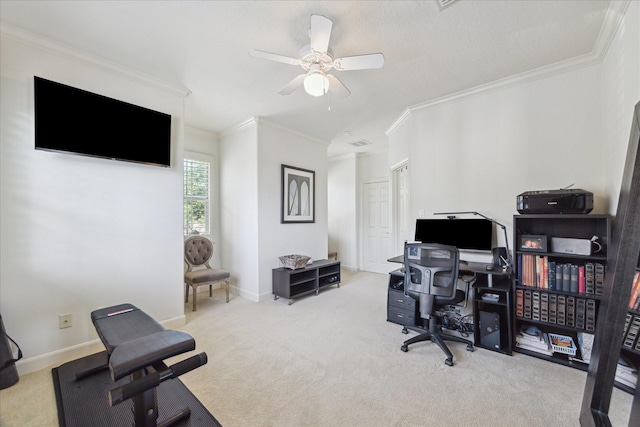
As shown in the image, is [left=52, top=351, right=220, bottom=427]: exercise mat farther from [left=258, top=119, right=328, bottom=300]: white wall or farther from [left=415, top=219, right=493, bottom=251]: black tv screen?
[left=415, top=219, right=493, bottom=251]: black tv screen

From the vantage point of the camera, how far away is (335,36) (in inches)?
82.7

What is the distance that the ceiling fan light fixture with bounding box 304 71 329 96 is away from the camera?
1.96m

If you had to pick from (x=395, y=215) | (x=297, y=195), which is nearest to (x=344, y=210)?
(x=395, y=215)

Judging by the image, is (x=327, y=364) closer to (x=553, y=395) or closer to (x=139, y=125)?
(x=553, y=395)

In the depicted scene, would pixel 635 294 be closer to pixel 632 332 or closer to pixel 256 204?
pixel 632 332

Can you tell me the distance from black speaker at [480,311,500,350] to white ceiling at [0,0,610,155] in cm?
241

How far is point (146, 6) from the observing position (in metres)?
1.80

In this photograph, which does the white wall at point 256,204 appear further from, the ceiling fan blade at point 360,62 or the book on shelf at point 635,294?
the book on shelf at point 635,294

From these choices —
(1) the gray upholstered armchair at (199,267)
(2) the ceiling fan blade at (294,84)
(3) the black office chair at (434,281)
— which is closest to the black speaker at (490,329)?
(3) the black office chair at (434,281)

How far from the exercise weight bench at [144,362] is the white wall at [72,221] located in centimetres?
84

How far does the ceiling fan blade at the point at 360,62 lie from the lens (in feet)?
6.15

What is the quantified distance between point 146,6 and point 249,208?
2592 mm

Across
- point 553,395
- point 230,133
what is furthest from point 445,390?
point 230,133

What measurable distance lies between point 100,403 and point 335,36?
3210mm
